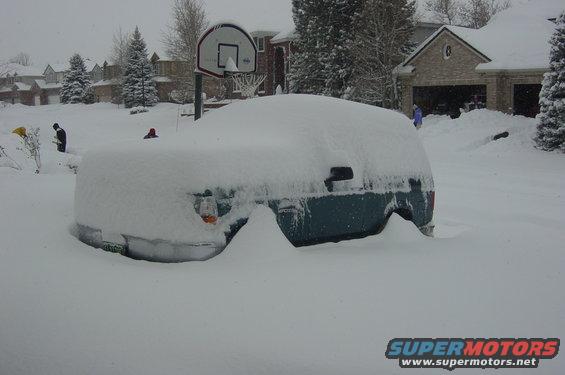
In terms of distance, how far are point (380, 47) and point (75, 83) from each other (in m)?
Answer: 45.0

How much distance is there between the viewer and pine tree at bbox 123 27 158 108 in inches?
2010

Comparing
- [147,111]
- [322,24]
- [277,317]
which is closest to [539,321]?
[277,317]

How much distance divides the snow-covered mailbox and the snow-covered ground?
0.17 meters

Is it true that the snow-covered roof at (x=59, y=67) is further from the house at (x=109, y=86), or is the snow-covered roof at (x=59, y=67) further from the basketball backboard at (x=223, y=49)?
the basketball backboard at (x=223, y=49)

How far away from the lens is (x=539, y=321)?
3.92m

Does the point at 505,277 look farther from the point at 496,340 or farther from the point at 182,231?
the point at 182,231

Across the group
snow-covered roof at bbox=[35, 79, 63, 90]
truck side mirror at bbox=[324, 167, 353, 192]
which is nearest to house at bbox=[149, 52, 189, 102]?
snow-covered roof at bbox=[35, 79, 63, 90]

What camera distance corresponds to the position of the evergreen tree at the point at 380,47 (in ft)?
96.1

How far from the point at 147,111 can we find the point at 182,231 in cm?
4491

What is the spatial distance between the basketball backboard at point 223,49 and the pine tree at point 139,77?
4309 cm

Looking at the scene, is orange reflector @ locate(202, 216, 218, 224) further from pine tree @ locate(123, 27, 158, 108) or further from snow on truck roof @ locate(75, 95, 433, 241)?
pine tree @ locate(123, 27, 158, 108)

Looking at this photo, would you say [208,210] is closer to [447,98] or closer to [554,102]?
[554,102]

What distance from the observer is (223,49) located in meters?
10.2

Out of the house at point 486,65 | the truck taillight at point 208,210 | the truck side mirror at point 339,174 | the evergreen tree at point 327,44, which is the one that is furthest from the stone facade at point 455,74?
the truck taillight at point 208,210
